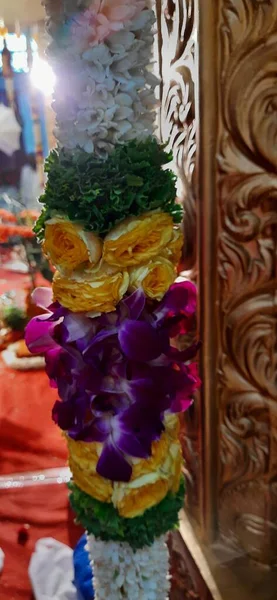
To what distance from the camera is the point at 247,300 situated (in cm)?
78

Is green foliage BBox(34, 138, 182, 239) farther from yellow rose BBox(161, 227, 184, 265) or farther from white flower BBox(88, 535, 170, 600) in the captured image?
white flower BBox(88, 535, 170, 600)

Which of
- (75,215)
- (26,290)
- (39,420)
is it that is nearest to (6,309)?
(26,290)

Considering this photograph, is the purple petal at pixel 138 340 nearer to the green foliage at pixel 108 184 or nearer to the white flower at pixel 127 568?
the green foliage at pixel 108 184

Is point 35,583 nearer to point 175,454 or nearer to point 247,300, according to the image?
point 175,454

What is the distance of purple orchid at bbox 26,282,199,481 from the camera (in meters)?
0.65

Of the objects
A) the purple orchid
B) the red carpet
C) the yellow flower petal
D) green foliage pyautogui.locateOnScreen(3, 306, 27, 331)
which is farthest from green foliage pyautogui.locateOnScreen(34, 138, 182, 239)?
green foliage pyautogui.locateOnScreen(3, 306, 27, 331)

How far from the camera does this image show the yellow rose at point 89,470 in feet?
2.31

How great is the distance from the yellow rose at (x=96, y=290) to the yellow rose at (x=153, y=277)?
0.01 meters

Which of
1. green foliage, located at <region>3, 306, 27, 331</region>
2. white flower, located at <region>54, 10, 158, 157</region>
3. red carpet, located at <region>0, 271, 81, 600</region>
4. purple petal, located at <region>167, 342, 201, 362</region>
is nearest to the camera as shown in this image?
white flower, located at <region>54, 10, 158, 157</region>

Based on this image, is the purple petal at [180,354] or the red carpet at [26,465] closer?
the purple petal at [180,354]

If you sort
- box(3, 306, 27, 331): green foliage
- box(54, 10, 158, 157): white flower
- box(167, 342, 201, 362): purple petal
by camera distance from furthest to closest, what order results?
box(3, 306, 27, 331): green foliage
box(167, 342, 201, 362): purple petal
box(54, 10, 158, 157): white flower

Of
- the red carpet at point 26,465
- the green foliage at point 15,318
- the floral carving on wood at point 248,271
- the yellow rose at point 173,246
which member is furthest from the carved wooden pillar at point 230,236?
the green foliage at point 15,318

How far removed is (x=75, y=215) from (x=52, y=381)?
253mm

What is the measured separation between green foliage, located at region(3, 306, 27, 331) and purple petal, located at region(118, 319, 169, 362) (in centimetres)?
169
